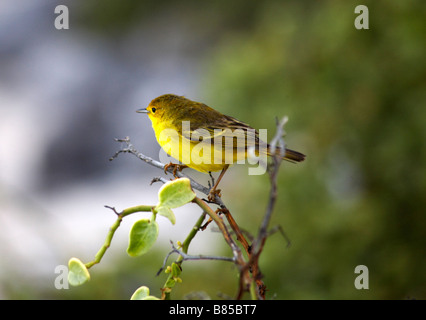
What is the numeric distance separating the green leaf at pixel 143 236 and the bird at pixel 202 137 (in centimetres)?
112

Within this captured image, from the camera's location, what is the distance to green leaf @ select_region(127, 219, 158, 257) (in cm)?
85

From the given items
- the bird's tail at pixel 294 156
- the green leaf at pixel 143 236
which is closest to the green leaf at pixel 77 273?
the green leaf at pixel 143 236

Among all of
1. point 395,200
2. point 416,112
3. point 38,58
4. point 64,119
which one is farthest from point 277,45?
point 38,58

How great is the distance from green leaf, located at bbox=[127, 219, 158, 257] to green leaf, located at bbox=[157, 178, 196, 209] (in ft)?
0.13

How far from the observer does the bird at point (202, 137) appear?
218cm

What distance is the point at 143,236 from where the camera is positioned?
853mm

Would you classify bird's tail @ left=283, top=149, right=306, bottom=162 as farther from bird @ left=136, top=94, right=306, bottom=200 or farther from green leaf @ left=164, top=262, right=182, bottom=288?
green leaf @ left=164, top=262, right=182, bottom=288

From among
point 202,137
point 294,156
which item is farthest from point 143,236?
point 202,137

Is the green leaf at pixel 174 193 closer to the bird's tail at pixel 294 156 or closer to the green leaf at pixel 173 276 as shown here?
the green leaf at pixel 173 276

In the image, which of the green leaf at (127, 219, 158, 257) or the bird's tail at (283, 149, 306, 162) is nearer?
the green leaf at (127, 219, 158, 257)

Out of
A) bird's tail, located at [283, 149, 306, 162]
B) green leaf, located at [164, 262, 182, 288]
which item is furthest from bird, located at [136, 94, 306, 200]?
green leaf, located at [164, 262, 182, 288]

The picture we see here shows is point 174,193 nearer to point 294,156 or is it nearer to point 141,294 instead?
point 141,294

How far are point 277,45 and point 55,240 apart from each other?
2576 mm

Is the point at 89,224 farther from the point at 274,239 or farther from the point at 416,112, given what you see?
the point at 416,112
